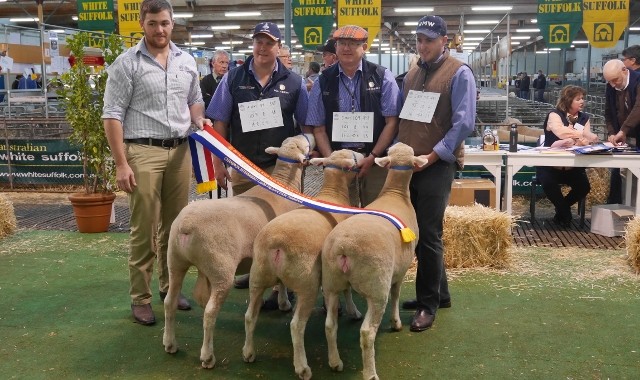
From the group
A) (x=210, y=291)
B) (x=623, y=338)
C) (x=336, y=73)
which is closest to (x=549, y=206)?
(x=623, y=338)

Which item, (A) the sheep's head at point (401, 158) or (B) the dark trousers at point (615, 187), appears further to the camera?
(B) the dark trousers at point (615, 187)

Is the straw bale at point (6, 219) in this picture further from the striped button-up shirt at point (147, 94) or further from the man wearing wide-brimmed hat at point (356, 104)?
the man wearing wide-brimmed hat at point (356, 104)

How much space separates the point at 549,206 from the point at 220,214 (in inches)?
242

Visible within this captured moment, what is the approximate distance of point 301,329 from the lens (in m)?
3.35

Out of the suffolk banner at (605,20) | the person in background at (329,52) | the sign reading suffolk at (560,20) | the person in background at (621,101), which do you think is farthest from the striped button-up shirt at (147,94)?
the suffolk banner at (605,20)

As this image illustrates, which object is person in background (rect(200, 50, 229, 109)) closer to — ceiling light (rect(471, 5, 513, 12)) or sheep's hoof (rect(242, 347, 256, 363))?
sheep's hoof (rect(242, 347, 256, 363))

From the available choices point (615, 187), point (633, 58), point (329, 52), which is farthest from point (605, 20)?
point (329, 52)

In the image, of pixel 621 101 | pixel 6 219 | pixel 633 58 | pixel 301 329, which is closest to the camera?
pixel 301 329

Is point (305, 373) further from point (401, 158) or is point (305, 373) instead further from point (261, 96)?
point (261, 96)

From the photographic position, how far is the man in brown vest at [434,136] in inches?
154

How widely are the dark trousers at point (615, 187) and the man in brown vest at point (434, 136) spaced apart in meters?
4.43

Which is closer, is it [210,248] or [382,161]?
[210,248]

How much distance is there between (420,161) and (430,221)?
1.54ft

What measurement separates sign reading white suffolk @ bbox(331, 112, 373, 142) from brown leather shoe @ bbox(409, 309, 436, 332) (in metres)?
1.19
